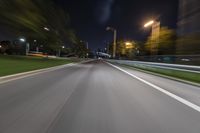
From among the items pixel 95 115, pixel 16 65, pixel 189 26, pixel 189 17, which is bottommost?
pixel 16 65

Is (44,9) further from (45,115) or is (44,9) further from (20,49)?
(20,49)

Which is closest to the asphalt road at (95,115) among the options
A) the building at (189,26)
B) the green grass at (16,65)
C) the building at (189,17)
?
the green grass at (16,65)

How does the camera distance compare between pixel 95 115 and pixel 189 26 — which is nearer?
pixel 95 115

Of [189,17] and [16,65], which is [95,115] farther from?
[189,17]

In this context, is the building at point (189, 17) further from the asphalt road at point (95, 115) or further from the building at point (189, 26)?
the asphalt road at point (95, 115)

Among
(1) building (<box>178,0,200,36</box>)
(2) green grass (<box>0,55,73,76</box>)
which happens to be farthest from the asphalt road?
(1) building (<box>178,0,200,36</box>)

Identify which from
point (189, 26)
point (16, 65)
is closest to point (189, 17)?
point (189, 26)

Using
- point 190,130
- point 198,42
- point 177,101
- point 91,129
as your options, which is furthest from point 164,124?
point 198,42

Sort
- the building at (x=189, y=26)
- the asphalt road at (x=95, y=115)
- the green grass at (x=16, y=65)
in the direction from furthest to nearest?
the building at (x=189, y=26) < the green grass at (x=16, y=65) < the asphalt road at (x=95, y=115)

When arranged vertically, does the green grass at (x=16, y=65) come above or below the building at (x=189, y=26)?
below

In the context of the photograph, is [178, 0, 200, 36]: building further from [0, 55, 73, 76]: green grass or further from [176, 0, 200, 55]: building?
[0, 55, 73, 76]: green grass

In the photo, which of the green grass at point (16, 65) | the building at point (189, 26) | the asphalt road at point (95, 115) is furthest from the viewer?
the building at point (189, 26)

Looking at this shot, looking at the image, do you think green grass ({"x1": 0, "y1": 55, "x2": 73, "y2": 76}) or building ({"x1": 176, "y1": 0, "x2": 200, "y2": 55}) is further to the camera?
building ({"x1": 176, "y1": 0, "x2": 200, "y2": 55})

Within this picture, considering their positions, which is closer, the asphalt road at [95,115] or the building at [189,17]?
the asphalt road at [95,115]
